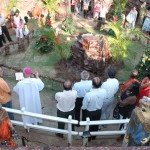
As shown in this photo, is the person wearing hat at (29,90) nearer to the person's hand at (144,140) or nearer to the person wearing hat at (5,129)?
the person wearing hat at (5,129)

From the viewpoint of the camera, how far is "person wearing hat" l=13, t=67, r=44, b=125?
5.77m

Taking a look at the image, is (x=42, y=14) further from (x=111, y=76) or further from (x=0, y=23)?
(x=111, y=76)

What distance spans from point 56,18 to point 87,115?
870 cm

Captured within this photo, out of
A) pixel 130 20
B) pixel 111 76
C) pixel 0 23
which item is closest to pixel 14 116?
pixel 111 76

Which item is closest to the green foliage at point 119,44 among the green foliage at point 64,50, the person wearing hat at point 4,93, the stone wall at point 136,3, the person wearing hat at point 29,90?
the green foliage at point 64,50

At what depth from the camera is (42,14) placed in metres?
12.9

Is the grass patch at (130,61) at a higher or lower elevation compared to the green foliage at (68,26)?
lower

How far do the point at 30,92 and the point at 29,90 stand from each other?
0.07 meters

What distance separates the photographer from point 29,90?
5938 mm

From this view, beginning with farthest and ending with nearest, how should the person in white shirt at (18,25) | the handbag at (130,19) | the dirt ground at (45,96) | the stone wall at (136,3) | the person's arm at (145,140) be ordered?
1. the stone wall at (136,3)
2. the handbag at (130,19)
3. the person in white shirt at (18,25)
4. the dirt ground at (45,96)
5. the person's arm at (145,140)

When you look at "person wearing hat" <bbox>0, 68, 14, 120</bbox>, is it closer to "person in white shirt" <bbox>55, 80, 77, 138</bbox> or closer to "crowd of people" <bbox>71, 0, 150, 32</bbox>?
"person in white shirt" <bbox>55, 80, 77, 138</bbox>

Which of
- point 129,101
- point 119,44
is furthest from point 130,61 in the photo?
point 129,101

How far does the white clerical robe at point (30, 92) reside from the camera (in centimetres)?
580

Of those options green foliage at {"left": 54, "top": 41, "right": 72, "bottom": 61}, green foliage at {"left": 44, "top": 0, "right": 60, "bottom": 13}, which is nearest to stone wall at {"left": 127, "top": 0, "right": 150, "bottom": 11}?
green foliage at {"left": 44, "top": 0, "right": 60, "bottom": 13}
